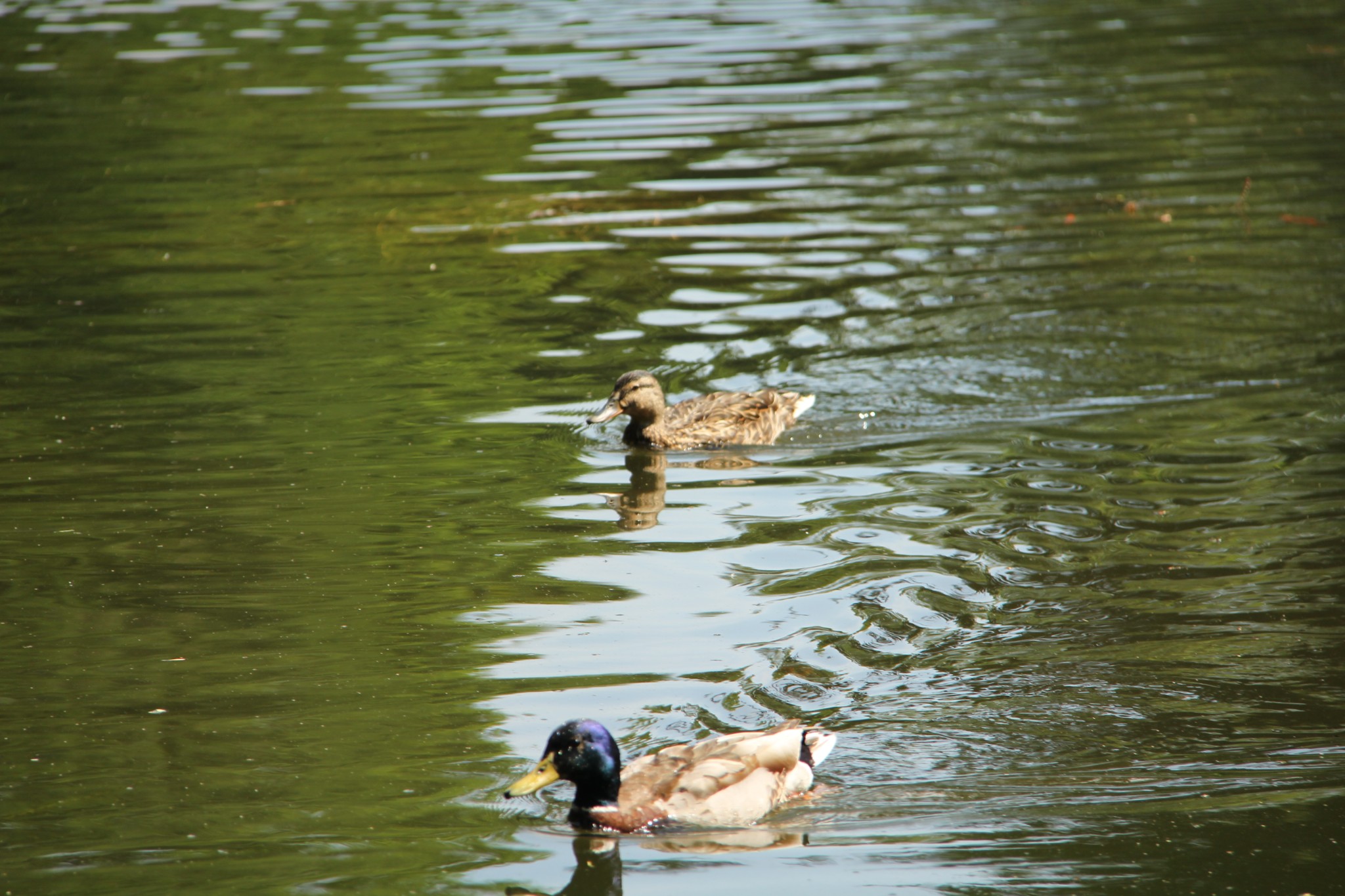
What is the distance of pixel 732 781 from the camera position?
18.7 ft

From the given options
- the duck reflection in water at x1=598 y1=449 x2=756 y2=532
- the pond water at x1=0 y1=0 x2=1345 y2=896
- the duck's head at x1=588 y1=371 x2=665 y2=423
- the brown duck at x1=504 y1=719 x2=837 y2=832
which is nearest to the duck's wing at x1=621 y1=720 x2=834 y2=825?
the brown duck at x1=504 y1=719 x2=837 y2=832

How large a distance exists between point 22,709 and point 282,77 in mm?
18083

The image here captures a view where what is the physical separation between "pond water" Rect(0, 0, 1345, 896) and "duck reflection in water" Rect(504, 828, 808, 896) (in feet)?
0.07

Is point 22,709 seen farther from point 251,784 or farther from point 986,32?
point 986,32

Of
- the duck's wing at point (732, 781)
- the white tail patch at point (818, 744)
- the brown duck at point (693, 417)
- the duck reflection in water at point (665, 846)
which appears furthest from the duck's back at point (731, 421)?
the duck reflection in water at point (665, 846)

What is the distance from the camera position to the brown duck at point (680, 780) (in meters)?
5.64

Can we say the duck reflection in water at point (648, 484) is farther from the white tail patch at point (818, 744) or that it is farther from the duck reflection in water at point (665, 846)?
the duck reflection in water at point (665, 846)

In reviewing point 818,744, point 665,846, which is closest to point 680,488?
point 818,744

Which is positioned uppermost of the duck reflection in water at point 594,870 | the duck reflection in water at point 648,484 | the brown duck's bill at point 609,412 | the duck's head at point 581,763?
the duck's head at point 581,763

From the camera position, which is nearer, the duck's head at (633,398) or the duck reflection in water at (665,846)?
the duck reflection in water at (665,846)

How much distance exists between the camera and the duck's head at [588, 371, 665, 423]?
33.3 ft

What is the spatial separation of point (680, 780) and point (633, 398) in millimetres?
4692

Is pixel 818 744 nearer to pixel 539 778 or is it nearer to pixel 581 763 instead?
pixel 581 763

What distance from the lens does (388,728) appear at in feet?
21.2
